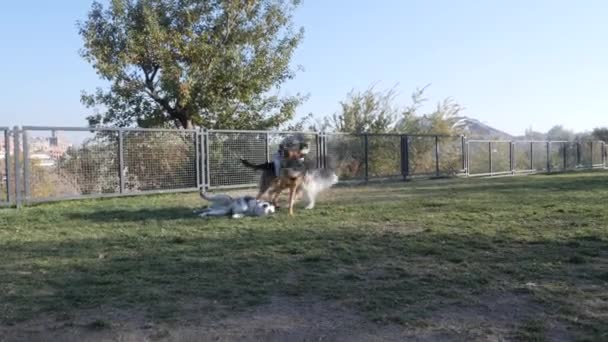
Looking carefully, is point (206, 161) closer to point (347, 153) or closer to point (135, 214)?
point (135, 214)

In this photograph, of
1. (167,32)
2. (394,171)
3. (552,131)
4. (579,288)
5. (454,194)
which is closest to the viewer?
(579,288)

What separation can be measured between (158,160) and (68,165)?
204 centimetres

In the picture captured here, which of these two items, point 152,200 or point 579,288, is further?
point 152,200

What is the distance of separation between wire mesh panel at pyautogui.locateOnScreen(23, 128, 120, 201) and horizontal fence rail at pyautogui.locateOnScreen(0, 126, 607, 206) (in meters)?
0.02

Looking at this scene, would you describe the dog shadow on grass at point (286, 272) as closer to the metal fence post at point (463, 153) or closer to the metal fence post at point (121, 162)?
the metal fence post at point (121, 162)

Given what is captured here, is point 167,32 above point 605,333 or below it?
above

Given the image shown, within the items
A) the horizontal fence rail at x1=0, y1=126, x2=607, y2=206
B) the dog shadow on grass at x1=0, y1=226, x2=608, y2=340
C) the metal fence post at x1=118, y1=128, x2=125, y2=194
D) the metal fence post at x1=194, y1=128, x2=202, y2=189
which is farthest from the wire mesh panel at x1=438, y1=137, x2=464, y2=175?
the dog shadow on grass at x1=0, y1=226, x2=608, y2=340

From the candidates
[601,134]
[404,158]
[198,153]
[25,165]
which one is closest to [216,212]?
[25,165]

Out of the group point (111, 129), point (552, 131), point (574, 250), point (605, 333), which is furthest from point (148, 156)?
point (552, 131)

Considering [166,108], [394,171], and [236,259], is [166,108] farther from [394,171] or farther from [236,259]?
[236,259]

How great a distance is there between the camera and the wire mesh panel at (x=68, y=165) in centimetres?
1101

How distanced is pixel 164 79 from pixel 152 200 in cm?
516

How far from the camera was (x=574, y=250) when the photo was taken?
226 inches

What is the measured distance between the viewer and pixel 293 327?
362cm
